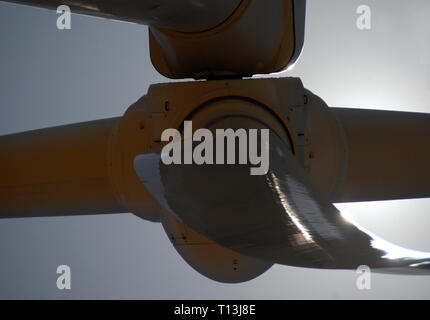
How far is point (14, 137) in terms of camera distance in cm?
172

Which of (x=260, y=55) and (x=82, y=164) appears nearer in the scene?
(x=260, y=55)

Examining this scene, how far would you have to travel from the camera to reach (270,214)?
0.90 m

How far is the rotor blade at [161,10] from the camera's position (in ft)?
3.38

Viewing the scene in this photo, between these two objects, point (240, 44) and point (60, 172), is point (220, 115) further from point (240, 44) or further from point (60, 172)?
point (60, 172)

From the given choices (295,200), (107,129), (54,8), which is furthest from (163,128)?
(295,200)

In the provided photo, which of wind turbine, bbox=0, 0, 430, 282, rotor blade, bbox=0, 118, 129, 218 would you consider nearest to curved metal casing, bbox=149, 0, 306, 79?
wind turbine, bbox=0, 0, 430, 282

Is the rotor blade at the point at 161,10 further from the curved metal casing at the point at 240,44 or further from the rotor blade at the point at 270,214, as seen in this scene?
the rotor blade at the point at 270,214

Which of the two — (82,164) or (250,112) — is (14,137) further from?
(250,112)

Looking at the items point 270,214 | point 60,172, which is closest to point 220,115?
point 270,214

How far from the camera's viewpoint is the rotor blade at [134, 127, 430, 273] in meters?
0.78

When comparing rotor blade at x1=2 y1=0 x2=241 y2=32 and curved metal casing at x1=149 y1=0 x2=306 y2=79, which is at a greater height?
curved metal casing at x1=149 y1=0 x2=306 y2=79

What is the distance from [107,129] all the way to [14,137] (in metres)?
0.30

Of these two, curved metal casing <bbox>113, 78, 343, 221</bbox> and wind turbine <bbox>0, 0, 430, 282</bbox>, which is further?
curved metal casing <bbox>113, 78, 343, 221</bbox>

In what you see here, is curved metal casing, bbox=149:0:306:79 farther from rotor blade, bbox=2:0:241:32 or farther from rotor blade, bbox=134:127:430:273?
rotor blade, bbox=134:127:430:273
